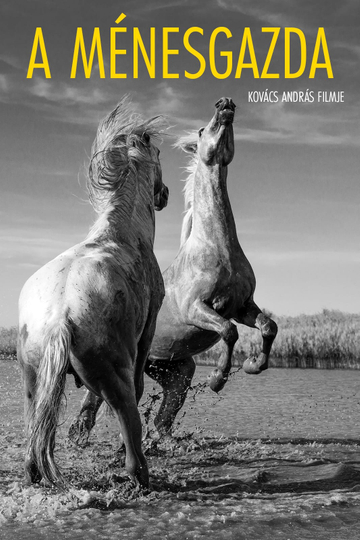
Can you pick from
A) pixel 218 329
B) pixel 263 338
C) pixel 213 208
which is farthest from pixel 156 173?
pixel 263 338

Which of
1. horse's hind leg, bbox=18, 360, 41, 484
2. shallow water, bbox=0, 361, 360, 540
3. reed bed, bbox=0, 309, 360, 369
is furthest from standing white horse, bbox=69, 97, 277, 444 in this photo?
reed bed, bbox=0, 309, 360, 369

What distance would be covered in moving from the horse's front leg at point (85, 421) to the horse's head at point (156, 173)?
173cm

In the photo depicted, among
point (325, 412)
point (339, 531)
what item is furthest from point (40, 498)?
point (325, 412)

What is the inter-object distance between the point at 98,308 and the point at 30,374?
0.55m

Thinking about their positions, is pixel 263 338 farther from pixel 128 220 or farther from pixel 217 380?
pixel 128 220

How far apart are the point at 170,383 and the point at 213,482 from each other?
197cm

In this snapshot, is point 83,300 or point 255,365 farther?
point 255,365

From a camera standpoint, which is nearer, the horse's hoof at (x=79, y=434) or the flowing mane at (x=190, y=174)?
the horse's hoof at (x=79, y=434)

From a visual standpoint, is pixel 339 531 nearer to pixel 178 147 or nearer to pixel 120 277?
pixel 120 277

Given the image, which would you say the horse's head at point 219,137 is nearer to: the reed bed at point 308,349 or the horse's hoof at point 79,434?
the horse's hoof at point 79,434

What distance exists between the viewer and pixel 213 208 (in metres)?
6.08

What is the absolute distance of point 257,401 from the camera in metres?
8.27

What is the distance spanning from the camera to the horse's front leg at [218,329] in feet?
17.7

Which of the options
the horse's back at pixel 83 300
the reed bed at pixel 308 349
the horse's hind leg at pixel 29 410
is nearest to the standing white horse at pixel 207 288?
the horse's back at pixel 83 300
